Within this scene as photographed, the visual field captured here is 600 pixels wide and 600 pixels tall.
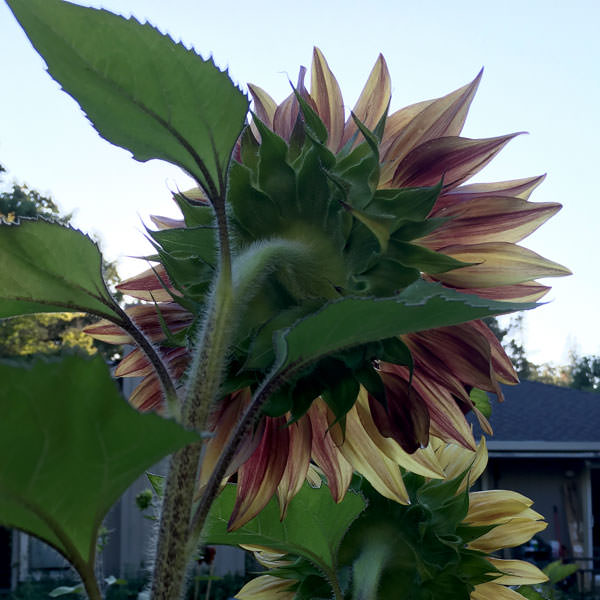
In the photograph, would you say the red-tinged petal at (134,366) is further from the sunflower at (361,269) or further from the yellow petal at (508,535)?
the yellow petal at (508,535)

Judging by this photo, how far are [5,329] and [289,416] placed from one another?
73.0ft

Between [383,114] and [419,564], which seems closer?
[383,114]

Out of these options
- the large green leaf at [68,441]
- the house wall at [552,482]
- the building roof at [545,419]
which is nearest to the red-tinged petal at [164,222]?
the large green leaf at [68,441]

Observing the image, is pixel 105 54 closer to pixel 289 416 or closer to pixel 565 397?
pixel 289 416

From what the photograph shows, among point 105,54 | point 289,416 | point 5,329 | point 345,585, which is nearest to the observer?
point 105,54

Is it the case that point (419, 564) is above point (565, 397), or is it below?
below

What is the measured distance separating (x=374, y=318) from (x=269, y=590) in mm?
664

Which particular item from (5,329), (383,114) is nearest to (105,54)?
(383,114)

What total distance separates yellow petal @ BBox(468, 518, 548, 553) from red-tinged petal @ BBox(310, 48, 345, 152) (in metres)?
0.57

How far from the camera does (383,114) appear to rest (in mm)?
708

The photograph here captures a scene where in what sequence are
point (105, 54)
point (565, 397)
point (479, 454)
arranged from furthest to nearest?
point (565, 397) → point (479, 454) → point (105, 54)

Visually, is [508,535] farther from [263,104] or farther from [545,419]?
[545,419]

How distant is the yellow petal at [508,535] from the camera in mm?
1024

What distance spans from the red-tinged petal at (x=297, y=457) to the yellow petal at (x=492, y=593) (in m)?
0.37
